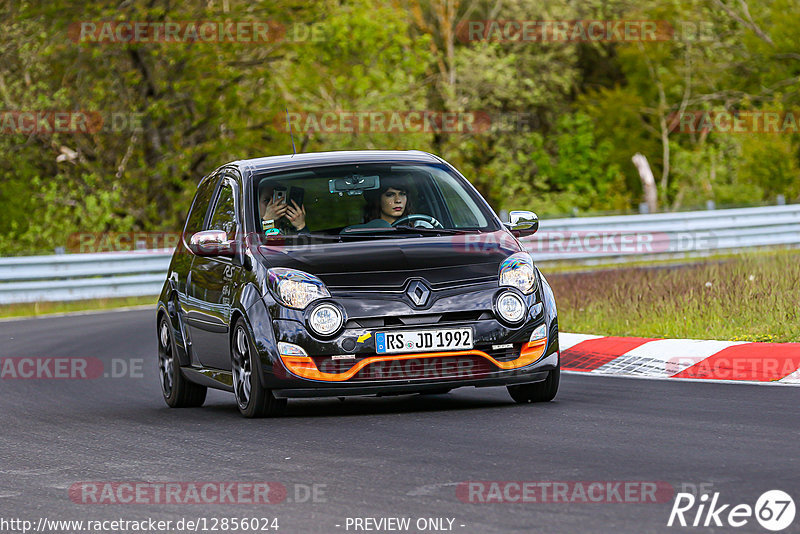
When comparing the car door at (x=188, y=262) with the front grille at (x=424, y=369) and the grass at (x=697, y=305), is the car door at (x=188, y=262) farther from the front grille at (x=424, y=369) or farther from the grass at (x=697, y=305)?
the grass at (x=697, y=305)

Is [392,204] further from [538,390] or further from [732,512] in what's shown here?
[732,512]

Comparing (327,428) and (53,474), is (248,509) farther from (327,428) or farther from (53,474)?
(327,428)

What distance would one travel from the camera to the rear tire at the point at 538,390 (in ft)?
30.4

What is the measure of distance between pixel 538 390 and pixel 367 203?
1.64m

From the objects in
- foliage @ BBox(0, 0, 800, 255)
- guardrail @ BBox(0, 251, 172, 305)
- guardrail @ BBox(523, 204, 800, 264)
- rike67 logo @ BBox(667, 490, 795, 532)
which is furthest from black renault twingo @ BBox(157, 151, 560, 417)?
foliage @ BBox(0, 0, 800, 255)

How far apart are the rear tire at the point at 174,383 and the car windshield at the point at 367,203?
1.51 metres

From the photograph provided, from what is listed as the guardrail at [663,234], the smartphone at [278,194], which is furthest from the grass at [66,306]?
the smartphone at [278,194]

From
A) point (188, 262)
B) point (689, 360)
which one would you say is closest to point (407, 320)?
point (188, 262)

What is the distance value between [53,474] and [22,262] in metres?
17.4

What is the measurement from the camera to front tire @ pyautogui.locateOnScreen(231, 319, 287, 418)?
8.93m

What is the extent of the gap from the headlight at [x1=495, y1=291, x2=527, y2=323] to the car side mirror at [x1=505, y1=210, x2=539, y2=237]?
1.04 meters

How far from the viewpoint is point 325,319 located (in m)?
8.62

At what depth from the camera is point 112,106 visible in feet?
105

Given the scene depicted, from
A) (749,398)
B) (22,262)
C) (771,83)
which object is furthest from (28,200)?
(749,398)
